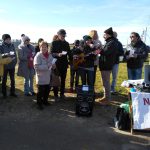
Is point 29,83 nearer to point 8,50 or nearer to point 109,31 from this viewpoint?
point 8,50

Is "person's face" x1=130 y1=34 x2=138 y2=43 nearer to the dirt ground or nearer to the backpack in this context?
the dirt ground

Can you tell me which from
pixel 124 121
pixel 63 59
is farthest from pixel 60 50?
pixel 124 121

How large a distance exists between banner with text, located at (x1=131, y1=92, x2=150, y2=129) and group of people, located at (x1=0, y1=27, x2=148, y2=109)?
209cm

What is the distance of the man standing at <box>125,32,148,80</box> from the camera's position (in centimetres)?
944

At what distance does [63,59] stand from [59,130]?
8.72ft

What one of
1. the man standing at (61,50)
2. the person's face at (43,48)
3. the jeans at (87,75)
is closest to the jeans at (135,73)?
the jeans at (87,75)

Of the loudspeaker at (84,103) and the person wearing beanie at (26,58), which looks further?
the person wearing beanie at (26,58)

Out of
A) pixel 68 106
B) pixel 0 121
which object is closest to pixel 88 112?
pixel 68 106

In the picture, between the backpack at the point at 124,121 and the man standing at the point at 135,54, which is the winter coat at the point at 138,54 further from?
the backpack at the point at 124,121

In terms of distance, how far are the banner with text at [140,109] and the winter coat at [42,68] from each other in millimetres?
2551

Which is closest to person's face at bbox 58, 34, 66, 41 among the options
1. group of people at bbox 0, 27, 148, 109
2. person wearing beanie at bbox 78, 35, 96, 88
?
group of people at bbox 0, 27, 148, 109

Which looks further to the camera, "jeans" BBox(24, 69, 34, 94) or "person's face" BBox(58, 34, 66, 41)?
"jeans" BBox(24, 69, 34, 94)

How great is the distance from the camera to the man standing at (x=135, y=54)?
9438mm

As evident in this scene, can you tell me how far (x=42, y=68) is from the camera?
8453 mm
